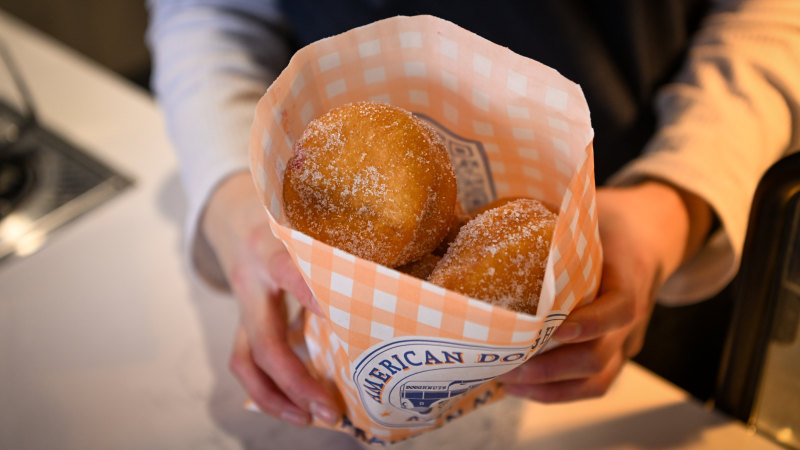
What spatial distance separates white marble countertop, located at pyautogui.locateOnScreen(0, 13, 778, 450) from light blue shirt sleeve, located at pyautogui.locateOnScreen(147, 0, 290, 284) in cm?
12

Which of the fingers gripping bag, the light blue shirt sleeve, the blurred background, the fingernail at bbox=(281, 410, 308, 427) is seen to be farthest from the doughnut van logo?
the blurred background

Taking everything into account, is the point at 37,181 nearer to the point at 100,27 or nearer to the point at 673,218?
the point at 673,218

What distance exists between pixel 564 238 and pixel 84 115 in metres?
1.11

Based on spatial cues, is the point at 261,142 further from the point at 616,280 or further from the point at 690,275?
the point at 690,275

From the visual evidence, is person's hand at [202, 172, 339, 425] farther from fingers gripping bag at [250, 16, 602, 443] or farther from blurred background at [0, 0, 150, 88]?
blurred background at [0, 0, 150, 88]

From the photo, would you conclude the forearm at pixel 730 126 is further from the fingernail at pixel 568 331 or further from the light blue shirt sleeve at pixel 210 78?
the light blue shirt sleeve at pixel 210 78

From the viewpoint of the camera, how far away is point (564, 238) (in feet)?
1.21

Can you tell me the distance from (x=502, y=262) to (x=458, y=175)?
14 cm

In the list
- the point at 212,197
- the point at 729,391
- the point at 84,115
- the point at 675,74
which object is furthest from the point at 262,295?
the point at 84,115

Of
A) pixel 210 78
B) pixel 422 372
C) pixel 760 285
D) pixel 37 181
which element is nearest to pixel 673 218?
pixel 760 285

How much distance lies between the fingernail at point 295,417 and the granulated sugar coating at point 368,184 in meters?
0.26

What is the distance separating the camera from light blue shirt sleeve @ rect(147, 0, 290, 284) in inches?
29.6

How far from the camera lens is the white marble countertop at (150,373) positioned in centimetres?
68

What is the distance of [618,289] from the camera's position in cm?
52
